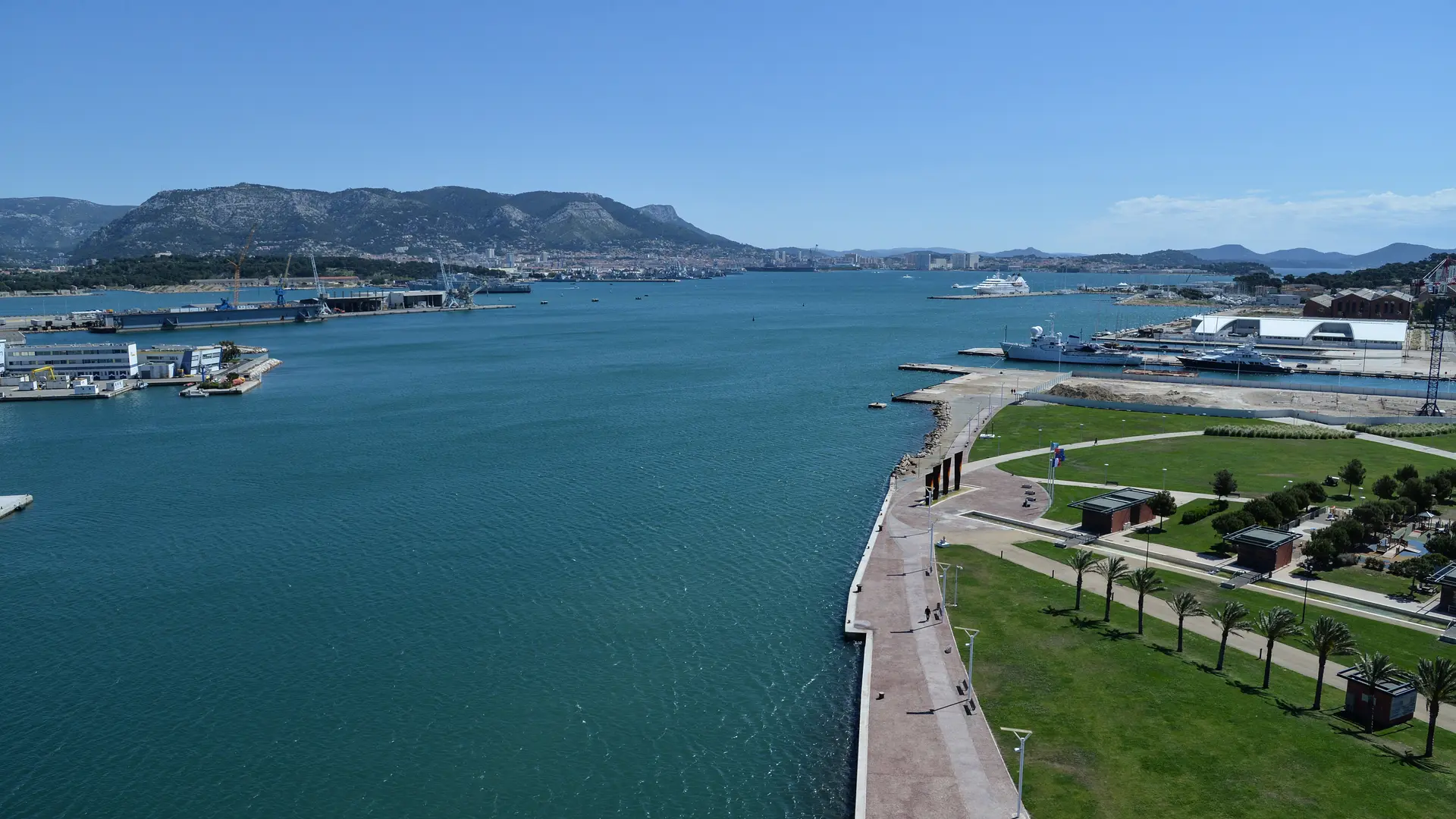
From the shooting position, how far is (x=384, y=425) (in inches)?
3236

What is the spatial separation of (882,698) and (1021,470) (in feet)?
108

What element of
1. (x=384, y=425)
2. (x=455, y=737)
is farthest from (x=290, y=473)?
(x=455, y=737)

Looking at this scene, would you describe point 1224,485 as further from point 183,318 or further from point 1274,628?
point 183,318

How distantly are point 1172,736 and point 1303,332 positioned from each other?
460 feet

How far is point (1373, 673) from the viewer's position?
87.7ft

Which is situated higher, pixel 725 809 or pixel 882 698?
pixel 882 698

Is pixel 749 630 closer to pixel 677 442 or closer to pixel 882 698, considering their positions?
pixel 882 698

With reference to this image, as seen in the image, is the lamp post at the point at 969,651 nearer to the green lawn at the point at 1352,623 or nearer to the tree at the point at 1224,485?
the green lawn at the point at 1352,623

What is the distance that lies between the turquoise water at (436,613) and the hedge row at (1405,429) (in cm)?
3332

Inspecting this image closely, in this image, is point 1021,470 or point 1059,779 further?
point 1021,470

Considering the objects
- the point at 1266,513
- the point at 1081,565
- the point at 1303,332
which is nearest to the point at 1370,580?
the point at 1266,513

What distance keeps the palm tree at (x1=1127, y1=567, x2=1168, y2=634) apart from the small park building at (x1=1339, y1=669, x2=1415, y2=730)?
7106 mm

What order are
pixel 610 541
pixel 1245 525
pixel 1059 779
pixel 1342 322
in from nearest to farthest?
1. pixel 1059 779
2. pixel 1245 525
3. pixel 610 541
4. pixel 1342 322

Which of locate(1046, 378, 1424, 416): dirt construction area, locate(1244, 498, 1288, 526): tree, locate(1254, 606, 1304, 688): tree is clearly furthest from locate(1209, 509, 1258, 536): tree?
locate(1046, 378, 1424, 416): dirt construction area
